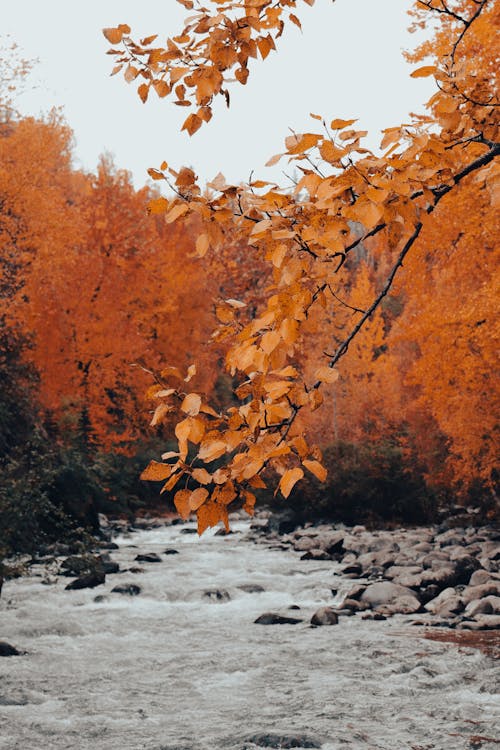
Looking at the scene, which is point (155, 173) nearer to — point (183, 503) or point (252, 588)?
point (183, 503)

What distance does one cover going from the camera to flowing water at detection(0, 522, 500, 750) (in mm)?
6676

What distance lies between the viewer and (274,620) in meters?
10.8

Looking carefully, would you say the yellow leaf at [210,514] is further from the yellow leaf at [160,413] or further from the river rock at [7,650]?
the river rock at [7,650]

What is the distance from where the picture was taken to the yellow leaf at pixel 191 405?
223 centimetres

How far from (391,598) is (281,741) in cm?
561

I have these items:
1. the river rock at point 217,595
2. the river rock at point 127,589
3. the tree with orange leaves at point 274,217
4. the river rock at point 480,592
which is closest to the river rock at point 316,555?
the river rock at point 217,595

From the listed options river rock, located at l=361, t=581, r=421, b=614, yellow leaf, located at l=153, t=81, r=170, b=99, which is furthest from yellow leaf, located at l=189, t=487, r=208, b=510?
river rock, located at l=361, t=581, r=421, b=614

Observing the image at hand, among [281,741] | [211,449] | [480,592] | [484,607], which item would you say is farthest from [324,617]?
[211,449]

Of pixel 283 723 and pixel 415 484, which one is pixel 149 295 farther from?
pixel 283 723

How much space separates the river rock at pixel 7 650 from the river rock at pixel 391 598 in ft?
15.9

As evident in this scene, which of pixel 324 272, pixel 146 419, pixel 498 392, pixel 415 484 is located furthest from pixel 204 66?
pixel 146 419

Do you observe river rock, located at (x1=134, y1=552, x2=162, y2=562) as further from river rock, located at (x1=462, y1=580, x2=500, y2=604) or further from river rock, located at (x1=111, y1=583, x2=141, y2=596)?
river rock, located at (x1=462, y1=580, x2=500, y2=604)

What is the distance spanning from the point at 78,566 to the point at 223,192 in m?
11.5

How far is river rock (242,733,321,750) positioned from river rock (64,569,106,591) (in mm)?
6785
